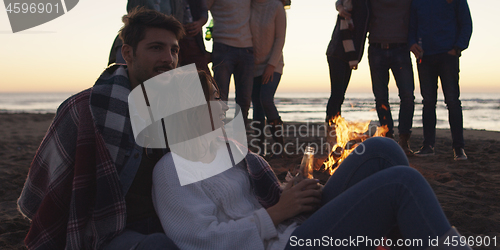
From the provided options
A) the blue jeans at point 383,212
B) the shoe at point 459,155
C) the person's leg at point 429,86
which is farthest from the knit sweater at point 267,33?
the blue jeans at point 383,212

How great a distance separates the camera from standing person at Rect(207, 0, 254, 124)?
4.57m

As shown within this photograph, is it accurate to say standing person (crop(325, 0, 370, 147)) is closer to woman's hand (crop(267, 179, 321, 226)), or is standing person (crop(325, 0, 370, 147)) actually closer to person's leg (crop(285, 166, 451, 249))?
woman's hand (crop(267, 179, 321, 226))

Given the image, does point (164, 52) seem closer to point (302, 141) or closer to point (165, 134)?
point (165, 134)

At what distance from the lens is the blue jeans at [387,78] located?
491cm

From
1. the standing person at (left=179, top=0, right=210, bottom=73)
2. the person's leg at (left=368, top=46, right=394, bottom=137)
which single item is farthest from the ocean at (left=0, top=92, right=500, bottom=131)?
the standing person at (left=179, top=0, right=210, bottom=73)

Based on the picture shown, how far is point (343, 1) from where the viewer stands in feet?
16.3

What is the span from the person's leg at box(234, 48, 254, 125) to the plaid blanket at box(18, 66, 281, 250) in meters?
2.93

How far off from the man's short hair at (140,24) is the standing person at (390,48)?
3.33m

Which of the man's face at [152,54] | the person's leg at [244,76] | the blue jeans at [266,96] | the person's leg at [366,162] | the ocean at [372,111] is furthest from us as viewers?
the ocean at [372,111]

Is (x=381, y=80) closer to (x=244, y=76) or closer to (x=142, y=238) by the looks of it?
(x=244, y=76)

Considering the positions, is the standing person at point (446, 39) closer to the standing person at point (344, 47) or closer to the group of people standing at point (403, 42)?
the group of people standing at point (403, 42)

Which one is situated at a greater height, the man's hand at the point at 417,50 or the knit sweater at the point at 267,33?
the knit sweater at the point at 267,33

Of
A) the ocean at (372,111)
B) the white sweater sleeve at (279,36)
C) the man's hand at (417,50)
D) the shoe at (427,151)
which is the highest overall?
the white sweater sleeve at (279,36)

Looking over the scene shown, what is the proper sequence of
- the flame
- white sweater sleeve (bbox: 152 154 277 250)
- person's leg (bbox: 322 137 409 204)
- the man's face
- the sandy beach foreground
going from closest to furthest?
white sweater sleeve (bbox: 152 154 277 250) → person's leg (bbox: 322 137 409 204) → the man's face → the sandy beach foreground → the flame
